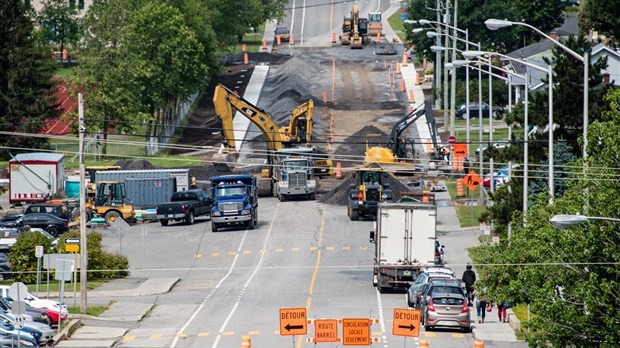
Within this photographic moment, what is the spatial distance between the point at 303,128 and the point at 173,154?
576 inches

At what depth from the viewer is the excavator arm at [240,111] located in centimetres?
8788

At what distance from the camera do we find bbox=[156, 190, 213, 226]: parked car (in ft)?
255

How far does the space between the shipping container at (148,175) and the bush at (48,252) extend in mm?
16984

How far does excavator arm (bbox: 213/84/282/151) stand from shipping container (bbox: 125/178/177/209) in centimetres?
623

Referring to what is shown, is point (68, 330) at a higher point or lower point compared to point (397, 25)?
lower

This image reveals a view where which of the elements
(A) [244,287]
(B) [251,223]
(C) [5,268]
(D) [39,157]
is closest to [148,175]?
(D) [39,157]

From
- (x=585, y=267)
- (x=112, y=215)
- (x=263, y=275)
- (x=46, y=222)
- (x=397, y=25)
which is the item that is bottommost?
(x=263, y=275)

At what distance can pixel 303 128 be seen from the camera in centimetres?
9094

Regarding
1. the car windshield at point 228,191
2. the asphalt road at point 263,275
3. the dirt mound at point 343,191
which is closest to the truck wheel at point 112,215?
the asphalt road at point 263,275

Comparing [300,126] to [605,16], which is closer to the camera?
[300,126]

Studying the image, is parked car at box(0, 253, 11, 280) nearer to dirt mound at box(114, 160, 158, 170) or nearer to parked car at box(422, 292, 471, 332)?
parked car at box(422, 292, 471, 332)

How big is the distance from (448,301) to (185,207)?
101ft

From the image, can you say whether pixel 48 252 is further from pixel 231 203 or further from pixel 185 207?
pixel 185 207

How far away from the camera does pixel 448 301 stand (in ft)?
161
